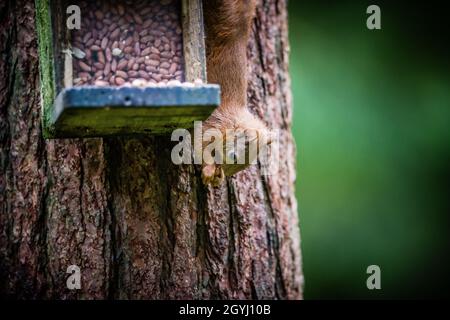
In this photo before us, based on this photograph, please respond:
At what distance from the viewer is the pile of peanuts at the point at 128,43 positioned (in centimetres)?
160

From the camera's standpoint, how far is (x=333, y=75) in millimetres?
4352

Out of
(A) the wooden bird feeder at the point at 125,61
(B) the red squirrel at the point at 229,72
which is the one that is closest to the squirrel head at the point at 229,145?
(B) the red squirrel at the point at 229,72

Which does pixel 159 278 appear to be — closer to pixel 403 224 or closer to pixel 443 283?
pixel 403 224

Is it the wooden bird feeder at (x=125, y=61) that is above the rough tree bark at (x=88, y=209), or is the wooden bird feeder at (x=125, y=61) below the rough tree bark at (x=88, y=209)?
above

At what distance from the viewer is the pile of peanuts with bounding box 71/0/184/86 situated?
160 cm

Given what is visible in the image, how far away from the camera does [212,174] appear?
174 cm

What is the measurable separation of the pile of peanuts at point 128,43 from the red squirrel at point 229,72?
172 mm

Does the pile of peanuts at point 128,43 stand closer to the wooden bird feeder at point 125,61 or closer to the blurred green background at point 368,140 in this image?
the wooden bird feeder at point 125,61

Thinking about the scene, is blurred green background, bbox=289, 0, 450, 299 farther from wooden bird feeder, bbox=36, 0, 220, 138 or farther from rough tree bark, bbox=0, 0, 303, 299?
wooden bird feeder, bbox=36, 0, 220, 138

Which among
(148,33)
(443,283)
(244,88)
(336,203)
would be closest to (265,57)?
(244,88)

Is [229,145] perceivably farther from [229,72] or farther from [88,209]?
[88,209]

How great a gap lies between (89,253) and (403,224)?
3414mm

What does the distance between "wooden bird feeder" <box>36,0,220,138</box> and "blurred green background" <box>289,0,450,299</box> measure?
253 cm

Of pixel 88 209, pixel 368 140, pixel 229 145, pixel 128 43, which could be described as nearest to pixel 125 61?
pixel 128 43
